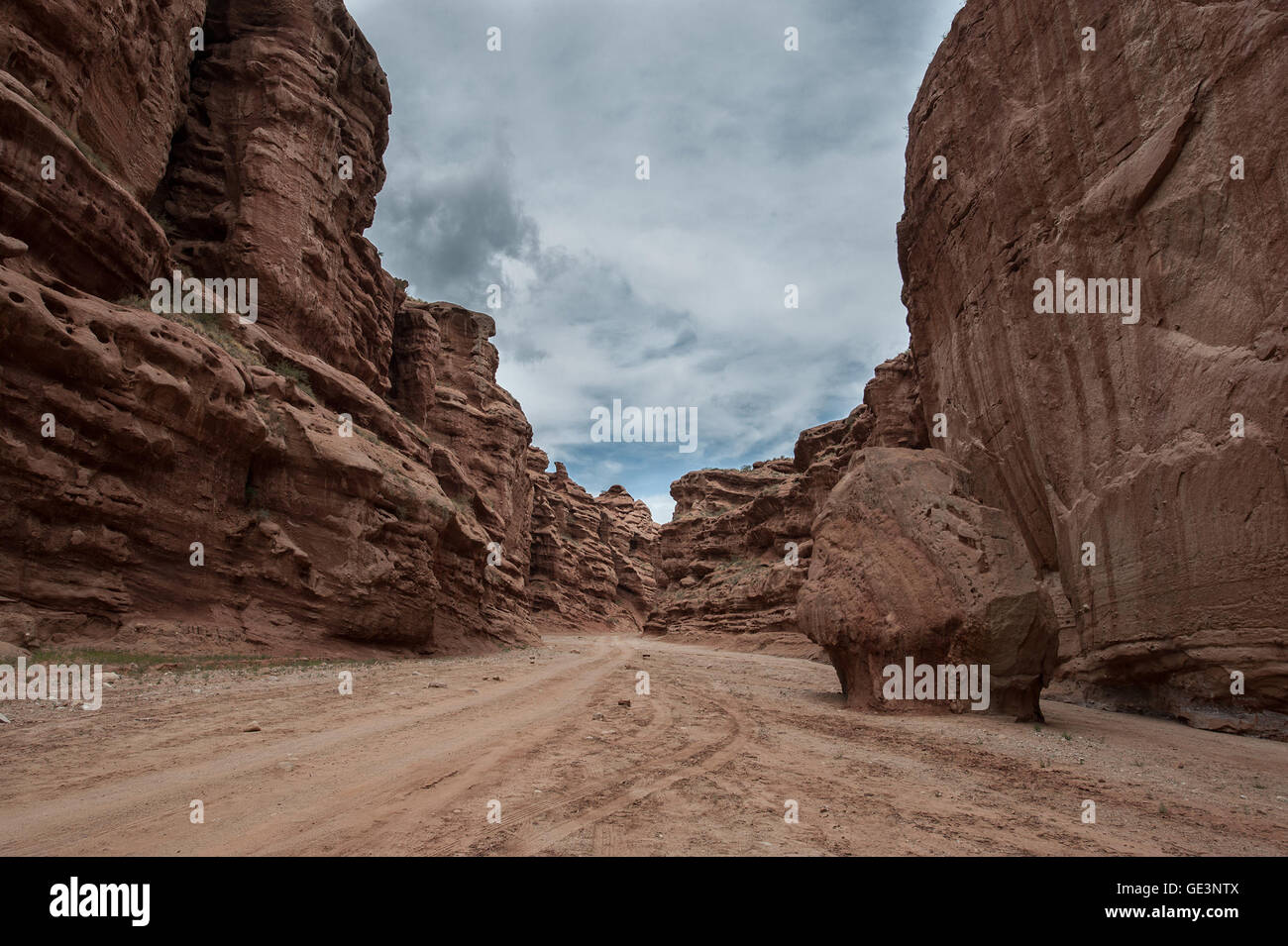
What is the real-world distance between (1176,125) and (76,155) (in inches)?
915

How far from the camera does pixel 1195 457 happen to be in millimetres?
10453

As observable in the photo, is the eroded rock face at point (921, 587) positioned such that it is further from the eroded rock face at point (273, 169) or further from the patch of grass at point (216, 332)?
the eroded rock face at point (273, 169)

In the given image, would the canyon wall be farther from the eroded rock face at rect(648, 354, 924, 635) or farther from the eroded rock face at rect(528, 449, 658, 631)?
the eroded rock face at rect(528, 449, 658, 631)

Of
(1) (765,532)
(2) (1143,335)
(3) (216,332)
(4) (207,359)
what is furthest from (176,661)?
(1) (765,532)

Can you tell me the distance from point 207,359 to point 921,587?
56.6 ft

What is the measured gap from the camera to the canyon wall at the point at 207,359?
1152 cm

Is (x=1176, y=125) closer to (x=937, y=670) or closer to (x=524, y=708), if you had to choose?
(x=937, y=670)

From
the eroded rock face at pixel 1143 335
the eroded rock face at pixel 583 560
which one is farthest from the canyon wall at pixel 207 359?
the eroded rock face at pixel 583 560

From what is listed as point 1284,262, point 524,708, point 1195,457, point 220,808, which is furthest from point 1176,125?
point 220,808

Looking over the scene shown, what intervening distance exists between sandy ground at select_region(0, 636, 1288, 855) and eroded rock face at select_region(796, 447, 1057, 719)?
111 cm

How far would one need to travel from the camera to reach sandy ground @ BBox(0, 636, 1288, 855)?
3.68 m

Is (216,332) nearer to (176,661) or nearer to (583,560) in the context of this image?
(176,661)

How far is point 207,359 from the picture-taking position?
1427 centimetres

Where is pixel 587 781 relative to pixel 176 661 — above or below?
above
